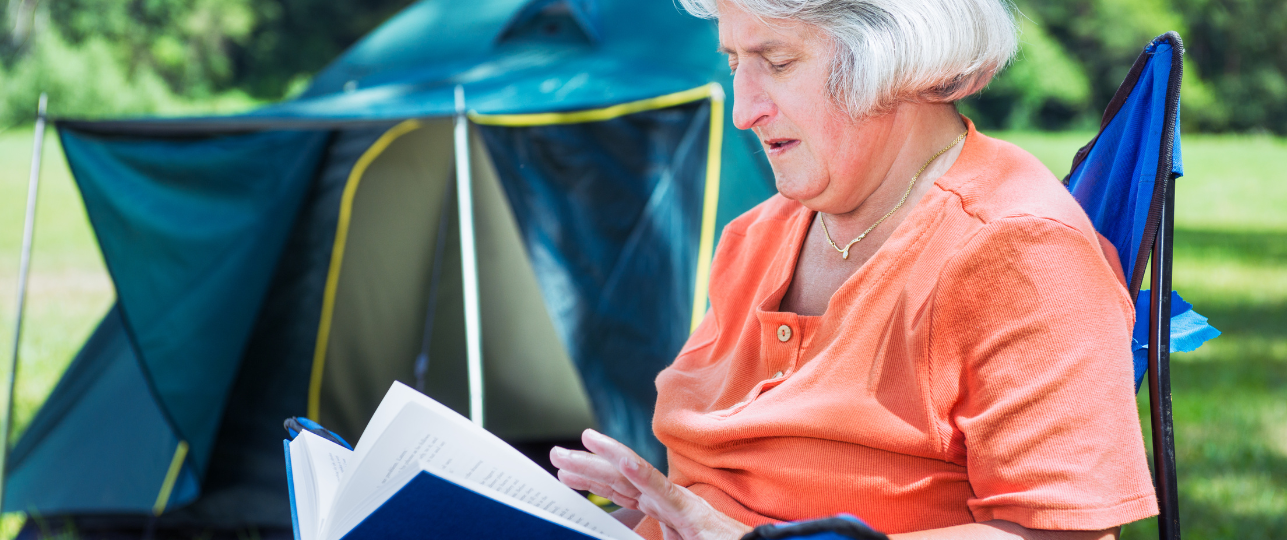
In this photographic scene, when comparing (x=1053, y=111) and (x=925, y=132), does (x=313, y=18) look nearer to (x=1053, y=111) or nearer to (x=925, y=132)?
(x=1053, y=111)

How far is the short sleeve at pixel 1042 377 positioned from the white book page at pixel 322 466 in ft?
1.86

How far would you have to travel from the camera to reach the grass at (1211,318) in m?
2.52

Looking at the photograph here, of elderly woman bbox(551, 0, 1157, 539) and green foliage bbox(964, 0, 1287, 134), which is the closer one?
elderly woman bbox(551, 0, 1157, 539)

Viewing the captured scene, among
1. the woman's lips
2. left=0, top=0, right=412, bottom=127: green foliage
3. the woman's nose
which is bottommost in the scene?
the woman's lips

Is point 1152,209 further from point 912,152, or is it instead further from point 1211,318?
point 1211,318

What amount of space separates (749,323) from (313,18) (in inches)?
674

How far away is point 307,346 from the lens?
2746 mm

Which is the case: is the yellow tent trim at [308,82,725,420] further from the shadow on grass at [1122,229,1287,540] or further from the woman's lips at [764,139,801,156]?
the woman's lips at [764,139,801,156]

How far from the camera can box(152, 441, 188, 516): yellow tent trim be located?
2.53 m

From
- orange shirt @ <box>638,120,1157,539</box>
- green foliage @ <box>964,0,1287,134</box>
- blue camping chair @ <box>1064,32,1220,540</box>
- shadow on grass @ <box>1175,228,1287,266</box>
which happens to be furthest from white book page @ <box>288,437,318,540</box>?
green foliage @ <box>964,0,1287,134</box>

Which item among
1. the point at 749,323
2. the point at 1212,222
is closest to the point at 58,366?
the point at 749,323

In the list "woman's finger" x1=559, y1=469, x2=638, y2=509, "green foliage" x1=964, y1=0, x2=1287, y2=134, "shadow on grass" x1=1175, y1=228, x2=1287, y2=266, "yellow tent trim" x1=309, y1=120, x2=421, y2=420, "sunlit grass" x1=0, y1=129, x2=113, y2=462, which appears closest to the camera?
"woman's finger" x1=559, y1=469, x2=638, y2=509

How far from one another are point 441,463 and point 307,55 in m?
16.6

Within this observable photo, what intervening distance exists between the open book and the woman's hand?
4cm
